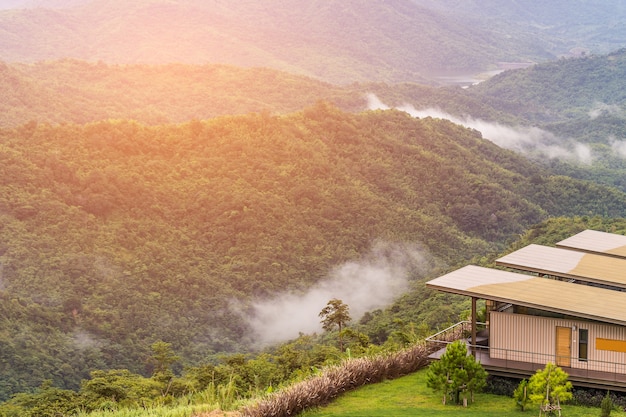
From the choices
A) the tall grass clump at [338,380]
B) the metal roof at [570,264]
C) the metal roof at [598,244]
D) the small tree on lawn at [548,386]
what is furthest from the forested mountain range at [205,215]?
the small tree on lawn at [548,386]

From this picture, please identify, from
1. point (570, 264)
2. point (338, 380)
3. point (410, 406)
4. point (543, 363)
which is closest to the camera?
point (410, 406)

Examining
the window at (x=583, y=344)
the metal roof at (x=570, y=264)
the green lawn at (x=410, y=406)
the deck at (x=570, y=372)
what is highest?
the metal roof at (x=570, y=264)

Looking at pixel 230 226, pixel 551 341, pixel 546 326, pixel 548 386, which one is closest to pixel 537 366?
pixel 551 341

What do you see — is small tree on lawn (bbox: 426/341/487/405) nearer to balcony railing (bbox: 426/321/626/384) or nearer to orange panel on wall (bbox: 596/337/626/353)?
balcony railing (bbox: 426/321/626/384)

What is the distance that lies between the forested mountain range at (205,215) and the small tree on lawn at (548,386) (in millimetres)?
24183

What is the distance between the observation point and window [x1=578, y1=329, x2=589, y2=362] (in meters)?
20.8

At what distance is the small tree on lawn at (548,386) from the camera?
18.4m

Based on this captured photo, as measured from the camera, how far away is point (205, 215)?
56.8 metres

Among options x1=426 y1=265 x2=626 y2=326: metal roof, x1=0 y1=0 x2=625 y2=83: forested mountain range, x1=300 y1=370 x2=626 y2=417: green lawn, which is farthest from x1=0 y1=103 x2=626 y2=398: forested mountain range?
x1=0 y1=0 x2=625 y2=83: forested mountain range

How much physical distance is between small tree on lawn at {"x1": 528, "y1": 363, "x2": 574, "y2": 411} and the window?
2.29 metres

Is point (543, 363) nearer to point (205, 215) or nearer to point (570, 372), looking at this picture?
point (570, 372)

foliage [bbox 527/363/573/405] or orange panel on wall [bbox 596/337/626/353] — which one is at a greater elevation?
orange panel on wall [bbox 596/337/626/353]

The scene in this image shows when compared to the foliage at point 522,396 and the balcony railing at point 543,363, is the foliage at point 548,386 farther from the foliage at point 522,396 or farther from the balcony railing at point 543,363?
the balcony railing at point 543,363

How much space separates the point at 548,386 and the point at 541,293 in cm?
363
